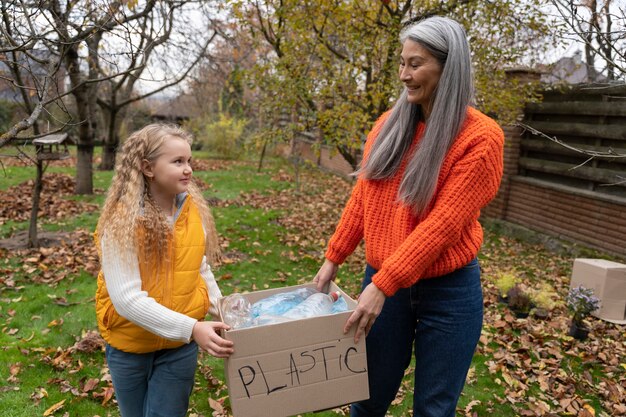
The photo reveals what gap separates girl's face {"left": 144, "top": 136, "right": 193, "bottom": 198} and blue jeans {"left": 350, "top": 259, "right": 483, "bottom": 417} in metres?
0.98

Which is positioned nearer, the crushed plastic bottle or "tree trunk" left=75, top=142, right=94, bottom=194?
the crushed plastic bottle

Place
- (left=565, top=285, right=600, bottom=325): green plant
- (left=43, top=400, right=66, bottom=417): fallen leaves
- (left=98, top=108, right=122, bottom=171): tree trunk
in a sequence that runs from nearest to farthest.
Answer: (left=43, top=400, right=66, bottom=417): fallen leaves < (left=565, top=285, right=600, bottom=325): green plant < (left=98, top=108, right=122, bottom=171): tree trunk

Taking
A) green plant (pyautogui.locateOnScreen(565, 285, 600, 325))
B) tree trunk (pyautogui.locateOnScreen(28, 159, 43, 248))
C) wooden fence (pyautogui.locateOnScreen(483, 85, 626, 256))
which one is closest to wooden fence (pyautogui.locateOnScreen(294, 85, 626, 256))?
wooden fence (pyautogui.locateOnScreen(483, 85, 626, 256))

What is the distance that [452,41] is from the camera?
1.69 m

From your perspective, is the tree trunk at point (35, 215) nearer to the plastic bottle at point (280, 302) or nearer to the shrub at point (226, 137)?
the plastic bottle at point (280, 302)

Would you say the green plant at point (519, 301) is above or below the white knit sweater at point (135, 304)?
below

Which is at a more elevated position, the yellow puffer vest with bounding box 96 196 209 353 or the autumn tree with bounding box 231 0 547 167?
the autumn tree with bounding box 231 0 547 167

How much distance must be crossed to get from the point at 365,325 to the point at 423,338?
0.31m

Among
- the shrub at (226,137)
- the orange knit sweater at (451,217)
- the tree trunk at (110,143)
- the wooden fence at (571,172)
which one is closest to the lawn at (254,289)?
the wooden fence at (571,172)

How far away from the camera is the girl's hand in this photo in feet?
5.24

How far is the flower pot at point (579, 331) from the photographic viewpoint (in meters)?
4.56

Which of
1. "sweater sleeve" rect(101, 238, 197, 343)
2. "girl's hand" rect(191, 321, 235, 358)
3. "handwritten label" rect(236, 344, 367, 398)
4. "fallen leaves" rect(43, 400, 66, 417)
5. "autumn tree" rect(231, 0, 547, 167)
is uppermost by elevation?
"autumn tree" rect(231, 0, 547, 167)

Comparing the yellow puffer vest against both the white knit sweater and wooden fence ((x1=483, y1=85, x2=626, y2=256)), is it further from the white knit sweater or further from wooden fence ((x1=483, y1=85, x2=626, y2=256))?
wooden fence ((x1=483, y1=85, x2=626, y2=256))

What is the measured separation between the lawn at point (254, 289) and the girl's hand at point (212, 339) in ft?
6.15
